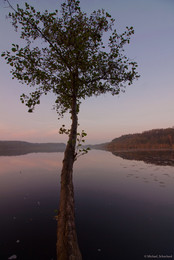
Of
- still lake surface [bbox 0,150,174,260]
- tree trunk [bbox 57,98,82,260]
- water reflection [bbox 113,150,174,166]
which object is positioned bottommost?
still lake surface [bbox 0,150,174,260]

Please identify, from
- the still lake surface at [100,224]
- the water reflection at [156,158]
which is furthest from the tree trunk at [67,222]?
the water reflection at [156,158]

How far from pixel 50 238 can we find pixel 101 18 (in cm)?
1649

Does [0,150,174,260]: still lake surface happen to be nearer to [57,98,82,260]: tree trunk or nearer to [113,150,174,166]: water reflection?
[57,98,82,260]: tree trunk

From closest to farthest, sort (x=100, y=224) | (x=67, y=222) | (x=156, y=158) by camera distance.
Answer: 1. (x=67, y=222)
2. (x=100, y=224)
3. (x=156, y=158)

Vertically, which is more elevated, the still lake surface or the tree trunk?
the tree trunk

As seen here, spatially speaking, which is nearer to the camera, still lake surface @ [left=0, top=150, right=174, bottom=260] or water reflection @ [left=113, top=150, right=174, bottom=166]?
still lake surface @ [left=0, top=150, right=174, bottom=260]

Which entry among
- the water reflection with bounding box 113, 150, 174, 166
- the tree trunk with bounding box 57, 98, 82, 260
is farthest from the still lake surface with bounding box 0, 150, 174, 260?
the water reflection with bounding box 113, 150, 174, 166

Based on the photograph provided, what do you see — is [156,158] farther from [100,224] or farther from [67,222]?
[67,222]

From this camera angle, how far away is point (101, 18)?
9086 millimetres

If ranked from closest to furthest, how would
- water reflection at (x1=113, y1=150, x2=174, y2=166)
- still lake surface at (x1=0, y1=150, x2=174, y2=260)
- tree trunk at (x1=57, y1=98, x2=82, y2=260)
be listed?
1. tree trunk at (x1=57, y1=98, x2=82, y2=260)
2. still lake surface at (x1=0, y1=150, x2=174, y2=260)
3. water reflection at (x1=113, y1=150, x2=174, y2=166)

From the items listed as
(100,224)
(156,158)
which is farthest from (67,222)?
(156,158)

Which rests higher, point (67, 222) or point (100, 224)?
point (67, 222)

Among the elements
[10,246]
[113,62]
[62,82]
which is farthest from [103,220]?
[113,62]

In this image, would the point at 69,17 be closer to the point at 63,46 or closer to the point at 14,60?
the point at 63,46
